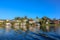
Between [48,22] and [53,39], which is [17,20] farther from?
[53,39]

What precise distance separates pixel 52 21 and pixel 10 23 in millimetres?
29721

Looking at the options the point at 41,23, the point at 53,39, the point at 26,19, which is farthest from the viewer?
the point at 26,19

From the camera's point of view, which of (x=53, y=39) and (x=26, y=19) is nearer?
(x=53, y=39)

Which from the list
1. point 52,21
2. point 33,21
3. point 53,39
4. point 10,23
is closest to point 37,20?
point 33,21

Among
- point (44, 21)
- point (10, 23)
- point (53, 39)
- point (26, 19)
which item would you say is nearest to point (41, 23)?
point (44, 21)

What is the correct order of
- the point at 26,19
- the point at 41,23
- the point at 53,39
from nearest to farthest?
the point at 53,39, the point at 41,23, the point at 26,19

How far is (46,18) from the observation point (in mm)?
113812

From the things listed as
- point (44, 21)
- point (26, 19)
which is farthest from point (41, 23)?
point (26, 19)

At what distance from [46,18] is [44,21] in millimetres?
5220

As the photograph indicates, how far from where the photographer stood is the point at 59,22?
117375mm

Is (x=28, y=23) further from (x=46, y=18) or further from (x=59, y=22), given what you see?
(x=59, y=22)

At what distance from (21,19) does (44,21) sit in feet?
59.3

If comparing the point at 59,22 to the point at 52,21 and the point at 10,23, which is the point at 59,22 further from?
the point at 10,23

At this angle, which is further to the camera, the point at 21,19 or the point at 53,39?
the point at 21,19
